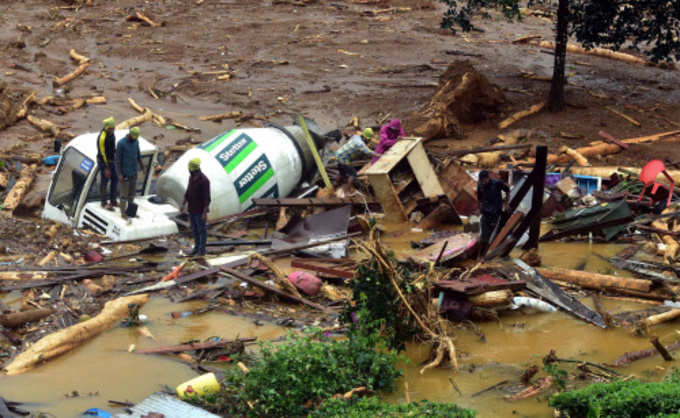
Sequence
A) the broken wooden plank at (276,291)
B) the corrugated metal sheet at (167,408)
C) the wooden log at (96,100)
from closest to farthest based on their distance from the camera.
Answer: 1. the corrugated metal sheet at (167,408)
2. the broken wooden plank at (276,291)
3. the wooden log at (96,100)

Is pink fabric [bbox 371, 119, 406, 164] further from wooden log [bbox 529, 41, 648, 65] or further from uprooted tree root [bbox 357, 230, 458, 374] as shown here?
wooden log [bbox 529, 41, 648, 65]

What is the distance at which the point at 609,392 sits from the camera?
6.79m

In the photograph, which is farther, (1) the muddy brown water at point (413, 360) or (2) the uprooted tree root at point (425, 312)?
(2) the uprooted tree root at point (425, 312)

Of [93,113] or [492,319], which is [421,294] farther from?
[93,113]

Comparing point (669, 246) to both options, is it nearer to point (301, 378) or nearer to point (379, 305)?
point (379, 305)

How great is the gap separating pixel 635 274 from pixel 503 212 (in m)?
2.13

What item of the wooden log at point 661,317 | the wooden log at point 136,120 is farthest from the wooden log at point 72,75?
the wooden log at point 661,317

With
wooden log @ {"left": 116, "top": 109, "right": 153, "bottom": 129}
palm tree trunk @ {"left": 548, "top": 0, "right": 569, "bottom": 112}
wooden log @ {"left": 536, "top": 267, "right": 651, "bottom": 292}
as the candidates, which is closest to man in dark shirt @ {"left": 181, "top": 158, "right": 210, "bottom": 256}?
wooden log @ {"left": 536, "top": 267, "right": 651, "bottom": 292}

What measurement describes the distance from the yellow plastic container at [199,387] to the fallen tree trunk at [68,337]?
2.08 metres

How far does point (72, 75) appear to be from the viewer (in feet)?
77.5

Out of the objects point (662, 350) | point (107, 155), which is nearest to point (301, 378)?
point (662, 350)

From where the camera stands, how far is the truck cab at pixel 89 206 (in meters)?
12.8

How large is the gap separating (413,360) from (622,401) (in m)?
2.65

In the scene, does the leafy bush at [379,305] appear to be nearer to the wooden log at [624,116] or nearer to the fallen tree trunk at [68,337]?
the fallen tree trunk at [68,337]
